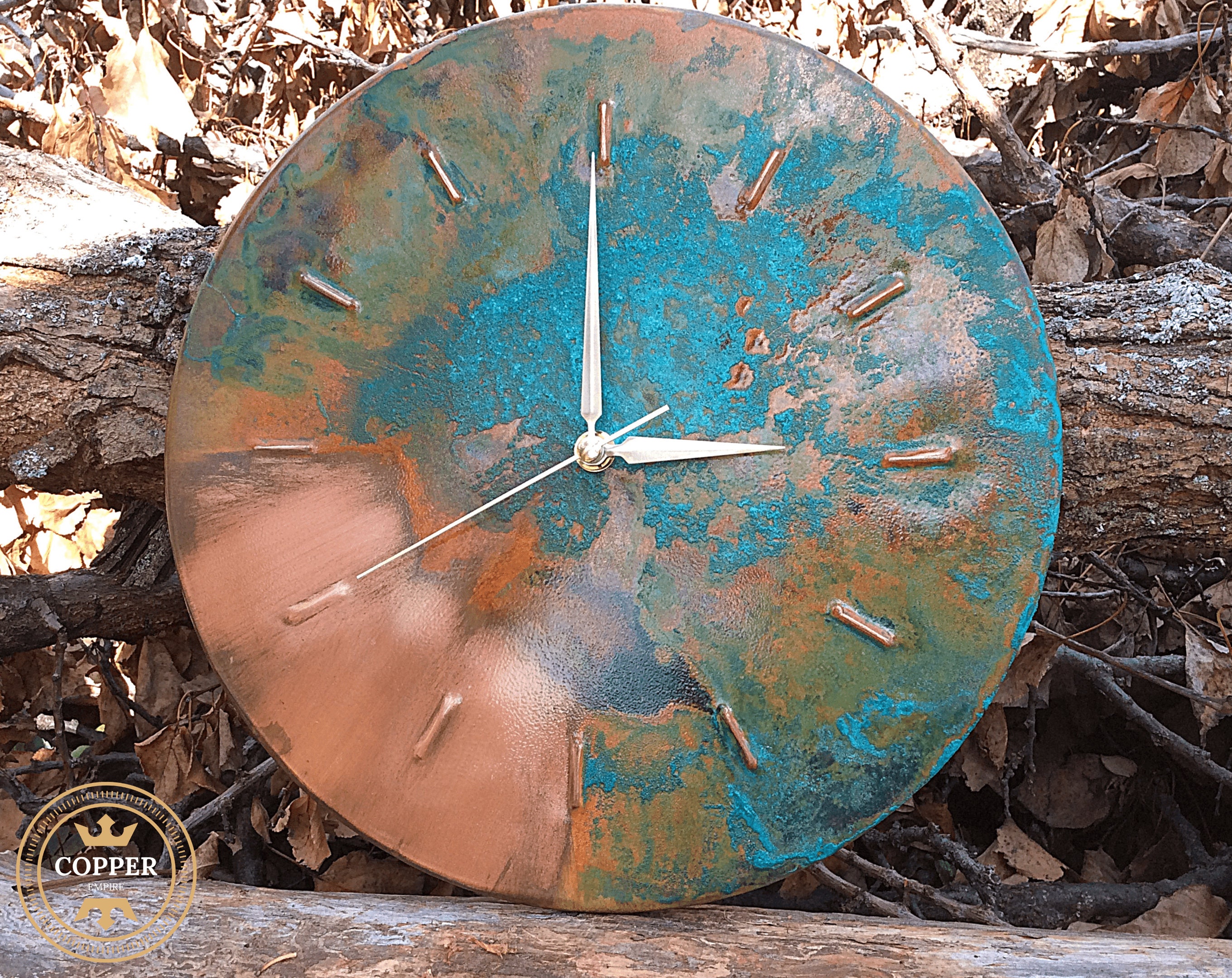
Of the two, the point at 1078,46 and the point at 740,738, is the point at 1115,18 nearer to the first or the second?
the point at 1078,46

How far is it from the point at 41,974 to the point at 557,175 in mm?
1139

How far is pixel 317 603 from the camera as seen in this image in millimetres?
1250

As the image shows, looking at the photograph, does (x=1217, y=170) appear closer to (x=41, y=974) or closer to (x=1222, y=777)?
(x=1222, y=777)

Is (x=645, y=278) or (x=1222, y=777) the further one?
(x=1222, y=777)

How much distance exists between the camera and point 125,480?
1590 mm

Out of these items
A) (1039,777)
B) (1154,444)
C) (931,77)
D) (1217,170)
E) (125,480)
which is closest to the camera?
(1154,444)

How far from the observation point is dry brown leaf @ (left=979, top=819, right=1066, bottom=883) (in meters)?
1.82

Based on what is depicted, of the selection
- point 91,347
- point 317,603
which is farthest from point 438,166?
point 91,347

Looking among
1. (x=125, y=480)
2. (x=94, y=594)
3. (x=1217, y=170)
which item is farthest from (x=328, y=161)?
(x=1217, y=170)

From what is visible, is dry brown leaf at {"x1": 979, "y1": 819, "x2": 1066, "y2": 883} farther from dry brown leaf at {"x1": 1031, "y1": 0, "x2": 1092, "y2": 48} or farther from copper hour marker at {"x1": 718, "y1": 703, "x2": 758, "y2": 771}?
dry brown leaf at {"x1": 1031, "y1": 0, "x2": 1092, "y2": 48}

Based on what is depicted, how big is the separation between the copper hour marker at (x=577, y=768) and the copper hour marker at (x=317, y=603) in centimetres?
34

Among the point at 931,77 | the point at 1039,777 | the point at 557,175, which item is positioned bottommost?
the point at 1039,777

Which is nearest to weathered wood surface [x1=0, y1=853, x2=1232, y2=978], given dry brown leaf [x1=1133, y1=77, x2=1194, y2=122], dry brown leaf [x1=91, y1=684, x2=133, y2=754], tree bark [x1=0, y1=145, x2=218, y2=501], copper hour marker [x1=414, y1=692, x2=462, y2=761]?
copper hour marker [x1=414, y1=692, x2=462, y2=761]

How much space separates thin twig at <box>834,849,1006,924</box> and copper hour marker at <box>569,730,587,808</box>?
54 cm
